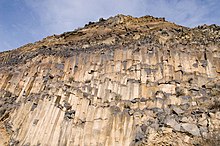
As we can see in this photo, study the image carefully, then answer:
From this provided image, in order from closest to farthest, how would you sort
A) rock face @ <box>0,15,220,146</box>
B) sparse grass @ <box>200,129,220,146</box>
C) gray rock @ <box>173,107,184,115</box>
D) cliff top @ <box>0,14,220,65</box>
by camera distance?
sparse grass @ <box>200,129,220,146</box> → rock face @ <box>0,15,220,146</box> → gray rock @ <box>173,107,184,115</box> → cliff top @ <box>0,14,220,65</box>

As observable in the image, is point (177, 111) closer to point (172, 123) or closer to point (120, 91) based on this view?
point (172, 123)

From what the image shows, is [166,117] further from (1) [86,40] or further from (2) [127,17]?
(2) [127,17]

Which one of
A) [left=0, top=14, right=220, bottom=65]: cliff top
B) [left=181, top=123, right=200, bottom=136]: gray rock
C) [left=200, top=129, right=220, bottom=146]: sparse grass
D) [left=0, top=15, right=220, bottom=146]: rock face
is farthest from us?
[left=0, top=14, right=220, bottom=65]: cliff top

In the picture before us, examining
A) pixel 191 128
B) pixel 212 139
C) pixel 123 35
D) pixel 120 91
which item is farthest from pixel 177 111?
pixel 123 35

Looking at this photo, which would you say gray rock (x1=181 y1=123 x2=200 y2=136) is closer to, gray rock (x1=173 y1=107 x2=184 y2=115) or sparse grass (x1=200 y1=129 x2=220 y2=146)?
sparse grass (x1=200 y1=129 x2=220 y2=146)

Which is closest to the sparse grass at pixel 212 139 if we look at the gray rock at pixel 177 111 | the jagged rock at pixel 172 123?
the jagged rock at pixel 172 123

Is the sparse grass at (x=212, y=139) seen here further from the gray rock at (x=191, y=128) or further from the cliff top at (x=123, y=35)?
the cliff top at (x=123, y=35)

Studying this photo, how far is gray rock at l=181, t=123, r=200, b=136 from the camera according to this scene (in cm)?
1538

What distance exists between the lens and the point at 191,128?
15641mm

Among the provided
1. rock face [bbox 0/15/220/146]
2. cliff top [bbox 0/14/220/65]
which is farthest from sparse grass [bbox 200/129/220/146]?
cliff top [bbox 0/14/220/65]

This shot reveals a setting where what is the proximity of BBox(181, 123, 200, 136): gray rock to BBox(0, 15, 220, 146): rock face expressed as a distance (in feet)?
0.16

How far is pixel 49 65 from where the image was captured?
24391mm

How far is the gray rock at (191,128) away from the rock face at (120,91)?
0.16 ft

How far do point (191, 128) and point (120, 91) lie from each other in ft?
17.7
